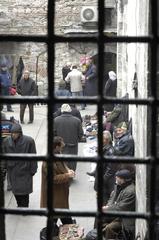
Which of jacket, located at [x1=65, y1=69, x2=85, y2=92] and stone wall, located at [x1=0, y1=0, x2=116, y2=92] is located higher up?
stone wall, located at [x1=0, y1=0, x2=116, y2=92]

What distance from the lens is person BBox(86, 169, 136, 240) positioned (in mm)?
5957

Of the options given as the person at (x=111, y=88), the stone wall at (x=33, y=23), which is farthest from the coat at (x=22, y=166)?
the stone wall at (x=33, y=23)

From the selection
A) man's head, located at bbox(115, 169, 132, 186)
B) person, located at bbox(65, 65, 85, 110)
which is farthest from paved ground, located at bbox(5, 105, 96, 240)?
person, located at bbox(65, 65, 85, 110)

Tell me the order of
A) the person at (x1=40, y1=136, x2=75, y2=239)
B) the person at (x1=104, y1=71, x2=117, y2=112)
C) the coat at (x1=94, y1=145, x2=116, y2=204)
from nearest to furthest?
the person at (x1=40, y1=136, x2=75, y2=239) < the coat at (x1=94, y1=145, x2=116, y2=204) < the person at (x1=104, y1=71, x2=117, y2=112)

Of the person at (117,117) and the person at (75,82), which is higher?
the person at (75,82)

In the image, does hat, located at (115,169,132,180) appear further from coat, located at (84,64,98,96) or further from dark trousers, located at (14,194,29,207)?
coat, located at (84,64,98,96)

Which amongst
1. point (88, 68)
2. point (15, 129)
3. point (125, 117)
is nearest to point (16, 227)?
point (15, 129)

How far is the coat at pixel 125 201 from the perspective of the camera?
245 inches

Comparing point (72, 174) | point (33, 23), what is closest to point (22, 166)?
point (72, 174)

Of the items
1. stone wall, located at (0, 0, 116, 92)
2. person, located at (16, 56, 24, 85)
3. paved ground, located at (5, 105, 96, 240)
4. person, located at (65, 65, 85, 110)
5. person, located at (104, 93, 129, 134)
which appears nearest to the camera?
paved ground, located at (5, 105, 96, 240)

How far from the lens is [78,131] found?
31.6 ft

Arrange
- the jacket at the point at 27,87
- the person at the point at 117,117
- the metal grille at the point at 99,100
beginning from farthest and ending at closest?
the jacket at the point at 27,87, the person at the point at 117,117, the metal grille at the point at 99,100

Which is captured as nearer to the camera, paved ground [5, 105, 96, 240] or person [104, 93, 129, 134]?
paved ground [5, 105, 96, 240]

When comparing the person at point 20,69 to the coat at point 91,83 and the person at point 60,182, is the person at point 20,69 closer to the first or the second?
the coat at point 91,83
